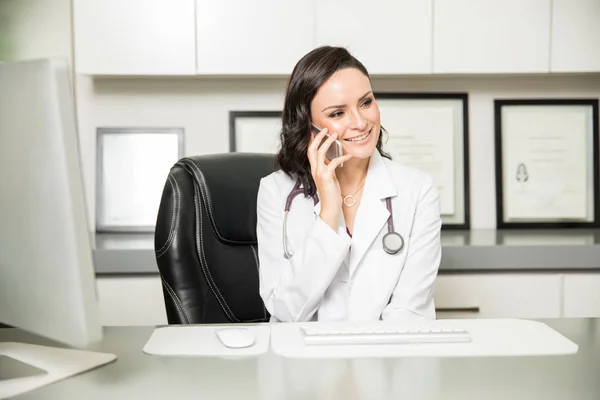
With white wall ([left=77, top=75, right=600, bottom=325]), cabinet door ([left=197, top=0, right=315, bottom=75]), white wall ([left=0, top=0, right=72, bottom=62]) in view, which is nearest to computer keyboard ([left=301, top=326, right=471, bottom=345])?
cabinet door ([left=197, top=0, right=315, bottom=75])

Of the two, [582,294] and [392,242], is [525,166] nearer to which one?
[582,294]

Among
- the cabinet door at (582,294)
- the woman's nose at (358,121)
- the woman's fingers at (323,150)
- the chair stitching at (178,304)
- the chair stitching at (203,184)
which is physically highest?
the woman's nose at (358,121)

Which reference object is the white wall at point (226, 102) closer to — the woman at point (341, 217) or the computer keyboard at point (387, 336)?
the woman at point (341, 217)

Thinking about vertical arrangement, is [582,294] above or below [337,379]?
below

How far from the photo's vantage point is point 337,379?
92 cm

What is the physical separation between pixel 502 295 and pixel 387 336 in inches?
53.0

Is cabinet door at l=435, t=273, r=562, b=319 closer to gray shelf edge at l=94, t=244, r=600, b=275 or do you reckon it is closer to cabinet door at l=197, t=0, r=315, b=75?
gray shelf edge at l=94, t=244, r=600, b=275

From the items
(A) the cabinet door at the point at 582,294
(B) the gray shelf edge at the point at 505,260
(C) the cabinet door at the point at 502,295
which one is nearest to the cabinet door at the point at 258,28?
(B) the gray shelf edge at the point at 505,260

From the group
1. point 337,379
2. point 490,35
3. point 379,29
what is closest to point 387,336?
point 337,379

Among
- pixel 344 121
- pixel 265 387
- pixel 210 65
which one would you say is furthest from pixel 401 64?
pixel 265 387

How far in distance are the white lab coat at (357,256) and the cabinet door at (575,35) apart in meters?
1.12

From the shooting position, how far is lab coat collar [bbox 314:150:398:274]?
5.56 feet

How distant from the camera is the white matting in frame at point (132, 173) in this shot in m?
2.77

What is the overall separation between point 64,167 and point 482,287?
1.86 m
